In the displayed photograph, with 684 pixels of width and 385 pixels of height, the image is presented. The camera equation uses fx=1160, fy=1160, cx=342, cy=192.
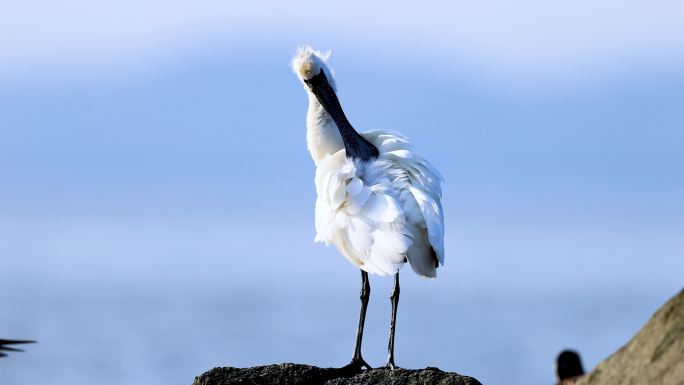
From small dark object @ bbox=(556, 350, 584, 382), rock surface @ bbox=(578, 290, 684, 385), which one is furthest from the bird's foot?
rock surface @ bbox=(578, 290, 684, 385)

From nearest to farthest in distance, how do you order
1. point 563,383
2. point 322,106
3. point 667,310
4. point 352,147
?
point 667,310
point 563,383
point 352,147
point 322,106

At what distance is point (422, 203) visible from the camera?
1116 cm

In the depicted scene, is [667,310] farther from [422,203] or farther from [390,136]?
[390,136]

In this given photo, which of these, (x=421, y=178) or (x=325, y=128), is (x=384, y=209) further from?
(x=325, y=128)

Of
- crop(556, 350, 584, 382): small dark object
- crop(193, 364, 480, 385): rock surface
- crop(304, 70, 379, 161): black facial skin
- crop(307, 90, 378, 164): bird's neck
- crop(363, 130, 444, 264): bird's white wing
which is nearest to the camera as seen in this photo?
crop(556, 350, 584, 382): small dark object

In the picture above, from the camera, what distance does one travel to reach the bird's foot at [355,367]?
36.0ft

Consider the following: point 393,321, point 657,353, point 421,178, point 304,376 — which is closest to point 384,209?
point 421,178

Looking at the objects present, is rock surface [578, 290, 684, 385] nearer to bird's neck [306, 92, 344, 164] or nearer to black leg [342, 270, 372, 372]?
black leg [342, 270, 372, 372]

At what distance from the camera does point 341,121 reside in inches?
516

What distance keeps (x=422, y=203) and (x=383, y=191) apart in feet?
1.65

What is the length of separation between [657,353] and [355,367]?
18.7 feet

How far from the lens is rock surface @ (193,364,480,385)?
991cm

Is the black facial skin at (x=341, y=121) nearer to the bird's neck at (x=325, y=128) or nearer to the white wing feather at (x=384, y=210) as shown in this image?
the bird's neck at (x=325, y=128)

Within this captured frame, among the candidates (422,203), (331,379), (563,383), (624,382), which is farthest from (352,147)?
(624,382)
